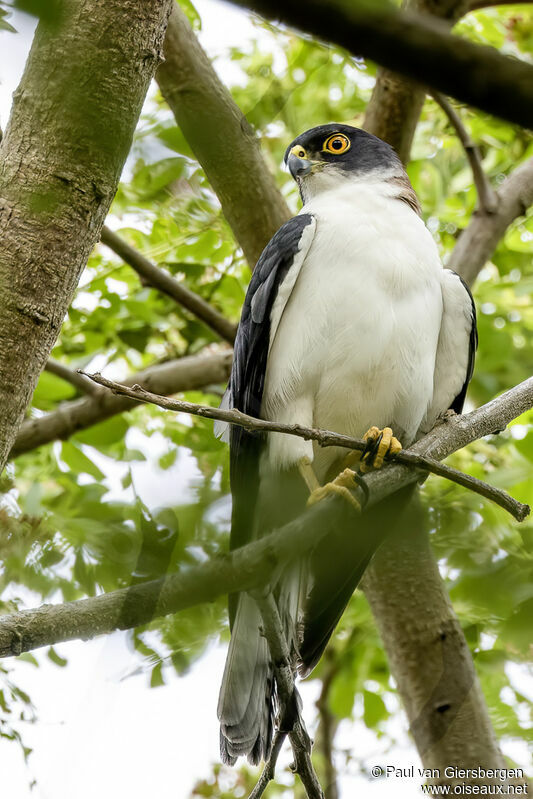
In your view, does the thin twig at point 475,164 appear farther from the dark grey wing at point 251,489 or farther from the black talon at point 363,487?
the black talon at point 363,487

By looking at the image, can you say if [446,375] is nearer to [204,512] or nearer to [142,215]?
[142,215]

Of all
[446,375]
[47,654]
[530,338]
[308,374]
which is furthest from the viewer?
[530,338]

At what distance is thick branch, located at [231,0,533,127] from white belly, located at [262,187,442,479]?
9.83 ft

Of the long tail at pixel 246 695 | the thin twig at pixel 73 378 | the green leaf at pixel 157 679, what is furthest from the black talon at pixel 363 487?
the thin twig at pixel 73 378

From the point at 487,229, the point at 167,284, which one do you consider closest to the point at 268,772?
the point at 167,284

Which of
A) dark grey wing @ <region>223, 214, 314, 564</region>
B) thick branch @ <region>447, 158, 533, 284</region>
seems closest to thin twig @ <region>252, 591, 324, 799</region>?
dark grey wing @ <region>223, 214, 314, 564</region>

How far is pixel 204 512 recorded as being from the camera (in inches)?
57.5

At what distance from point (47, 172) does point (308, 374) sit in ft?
5.41

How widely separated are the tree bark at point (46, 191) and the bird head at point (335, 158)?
2.21 metres

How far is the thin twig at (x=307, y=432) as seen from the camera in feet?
6.77

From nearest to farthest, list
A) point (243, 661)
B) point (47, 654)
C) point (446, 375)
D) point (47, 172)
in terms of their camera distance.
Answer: point (47, 172) → point (47, 654) → point (243, 661) → point (446, 375)

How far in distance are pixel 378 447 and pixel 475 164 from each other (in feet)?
8.39

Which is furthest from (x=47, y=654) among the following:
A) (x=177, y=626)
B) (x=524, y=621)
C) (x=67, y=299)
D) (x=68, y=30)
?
(x=68, y=30)

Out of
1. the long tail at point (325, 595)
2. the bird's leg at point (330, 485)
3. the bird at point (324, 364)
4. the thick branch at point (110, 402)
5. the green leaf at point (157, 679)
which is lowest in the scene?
the green leaf at point (157, 679)
